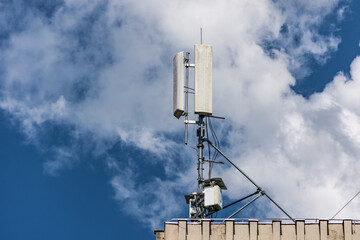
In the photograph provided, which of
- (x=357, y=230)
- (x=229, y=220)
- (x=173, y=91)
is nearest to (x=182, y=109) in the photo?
(x=173, y=91)

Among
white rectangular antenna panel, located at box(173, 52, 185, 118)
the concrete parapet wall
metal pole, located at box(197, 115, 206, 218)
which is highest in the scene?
white rectangular antenna panel, located at box(173, 52, 185, 118)

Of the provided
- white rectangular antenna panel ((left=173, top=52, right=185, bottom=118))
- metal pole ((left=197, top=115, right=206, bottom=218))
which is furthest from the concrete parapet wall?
white rectangular antenna panel ((left=173, top=52, right=185, bottom=118))

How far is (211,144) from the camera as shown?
50.4 m

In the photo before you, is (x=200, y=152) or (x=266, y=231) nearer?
(x=266, y=231)

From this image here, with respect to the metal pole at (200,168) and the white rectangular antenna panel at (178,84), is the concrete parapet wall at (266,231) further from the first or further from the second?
the white rectangular antenna panel at (178,84)

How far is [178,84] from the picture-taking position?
50250 mm

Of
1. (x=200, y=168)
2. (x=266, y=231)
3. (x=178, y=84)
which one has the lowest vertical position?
(x=266, y=231)

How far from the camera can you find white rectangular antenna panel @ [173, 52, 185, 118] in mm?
50000

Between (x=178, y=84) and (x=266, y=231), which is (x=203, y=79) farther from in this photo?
(x=266, y=231)

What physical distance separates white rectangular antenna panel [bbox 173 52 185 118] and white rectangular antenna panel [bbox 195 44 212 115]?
0.80 m

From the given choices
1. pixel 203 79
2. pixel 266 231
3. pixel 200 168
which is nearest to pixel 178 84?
pixel 203 79

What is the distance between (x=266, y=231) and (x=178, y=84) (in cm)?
1052

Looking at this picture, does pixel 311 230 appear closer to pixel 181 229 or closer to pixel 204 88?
pixel 181 229

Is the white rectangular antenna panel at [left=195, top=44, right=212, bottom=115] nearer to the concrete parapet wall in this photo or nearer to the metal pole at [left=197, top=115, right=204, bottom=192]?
the metal pole at [left=197, top=115, right=204, bottom=192]
